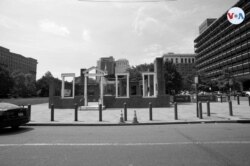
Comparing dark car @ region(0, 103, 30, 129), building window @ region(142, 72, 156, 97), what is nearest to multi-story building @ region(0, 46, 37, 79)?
building window @ region(142, 72, 156, 97)

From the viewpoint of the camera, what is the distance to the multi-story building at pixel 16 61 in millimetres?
114725

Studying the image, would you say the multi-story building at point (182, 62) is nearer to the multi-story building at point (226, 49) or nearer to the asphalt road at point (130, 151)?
the multi-story building at point (226, 49)

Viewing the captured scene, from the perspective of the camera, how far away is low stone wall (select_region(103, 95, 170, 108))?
63.9ft

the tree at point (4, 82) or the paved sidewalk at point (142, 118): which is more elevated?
the tree at point (4, 82)

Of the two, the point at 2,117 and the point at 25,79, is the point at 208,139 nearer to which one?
the point at 2,117

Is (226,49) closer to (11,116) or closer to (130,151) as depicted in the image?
(130,151)

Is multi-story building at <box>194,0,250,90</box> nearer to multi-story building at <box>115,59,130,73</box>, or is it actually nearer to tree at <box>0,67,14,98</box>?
multi-story building at <box>115,59,130,73</box>

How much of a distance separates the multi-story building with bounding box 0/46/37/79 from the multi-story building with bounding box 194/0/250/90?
110m

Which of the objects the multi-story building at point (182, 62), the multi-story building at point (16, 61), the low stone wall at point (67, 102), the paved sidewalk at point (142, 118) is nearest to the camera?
the paved sidewalk at point (142, 118)

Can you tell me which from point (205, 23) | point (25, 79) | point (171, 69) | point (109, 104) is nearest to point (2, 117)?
point (109, 104)

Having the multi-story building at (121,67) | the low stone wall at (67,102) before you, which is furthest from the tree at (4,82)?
the low stone wall at (67,102)

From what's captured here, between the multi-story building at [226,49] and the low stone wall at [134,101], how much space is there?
51.0m

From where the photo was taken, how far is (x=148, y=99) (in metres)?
19.8

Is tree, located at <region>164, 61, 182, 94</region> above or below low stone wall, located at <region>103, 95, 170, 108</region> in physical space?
above
